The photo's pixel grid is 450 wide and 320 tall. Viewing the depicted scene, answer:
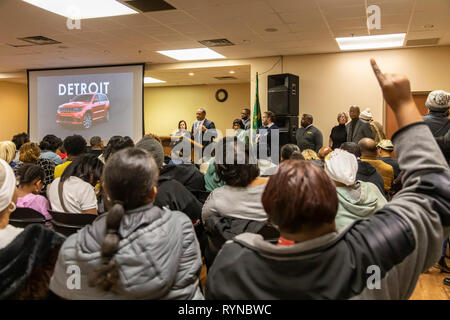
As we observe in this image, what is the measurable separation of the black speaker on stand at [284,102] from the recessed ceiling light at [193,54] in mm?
1351

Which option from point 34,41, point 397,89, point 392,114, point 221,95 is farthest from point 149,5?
point 221,95

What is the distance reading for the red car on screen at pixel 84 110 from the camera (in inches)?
384

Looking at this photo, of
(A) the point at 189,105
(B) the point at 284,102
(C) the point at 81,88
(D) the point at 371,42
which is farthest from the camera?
(A) the point at 189,105

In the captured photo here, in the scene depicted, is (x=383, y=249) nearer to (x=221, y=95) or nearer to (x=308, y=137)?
(x=308, y=137)

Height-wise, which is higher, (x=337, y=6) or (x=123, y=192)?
(x=337, y=6)

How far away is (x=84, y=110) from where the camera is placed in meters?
10.0

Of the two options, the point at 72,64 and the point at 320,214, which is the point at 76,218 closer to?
the point at 320,214

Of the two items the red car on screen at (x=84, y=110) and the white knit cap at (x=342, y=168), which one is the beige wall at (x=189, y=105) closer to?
the red car on screen at (x=84, y=110)

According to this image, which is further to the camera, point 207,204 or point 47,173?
point 47,173

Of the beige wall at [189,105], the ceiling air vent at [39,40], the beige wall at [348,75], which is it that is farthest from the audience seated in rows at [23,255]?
the beige wall at [189,105]

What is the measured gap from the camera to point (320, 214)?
0.91 meters

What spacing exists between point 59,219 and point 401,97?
2.02m
